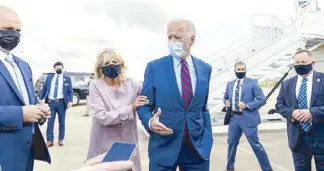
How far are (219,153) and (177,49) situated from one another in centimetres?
381

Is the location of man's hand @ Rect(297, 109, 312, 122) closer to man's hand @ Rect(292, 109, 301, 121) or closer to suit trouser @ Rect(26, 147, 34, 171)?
man's hand @ Rect(292, 109, 301, 121)

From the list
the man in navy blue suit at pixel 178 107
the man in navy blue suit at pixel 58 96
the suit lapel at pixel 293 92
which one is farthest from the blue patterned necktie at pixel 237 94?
the man in navy blue suit at pixel 58 96

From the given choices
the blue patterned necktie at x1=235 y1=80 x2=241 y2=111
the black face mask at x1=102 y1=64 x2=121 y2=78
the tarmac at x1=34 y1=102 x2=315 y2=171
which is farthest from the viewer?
the tarmac at x1=34 y1=102 x2=315 y2=171

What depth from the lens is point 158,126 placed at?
2.17 metres

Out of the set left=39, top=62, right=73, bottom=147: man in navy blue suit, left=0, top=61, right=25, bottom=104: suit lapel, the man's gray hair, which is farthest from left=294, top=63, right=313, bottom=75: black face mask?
left=39, top=62, right=73, bottom=147: man in navy blue suit

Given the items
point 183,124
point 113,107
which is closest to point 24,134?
point 113,107

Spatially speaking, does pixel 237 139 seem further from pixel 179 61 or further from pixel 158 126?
pixel 158 126

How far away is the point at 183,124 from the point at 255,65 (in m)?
6.73

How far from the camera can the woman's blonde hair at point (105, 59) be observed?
2.92 meters

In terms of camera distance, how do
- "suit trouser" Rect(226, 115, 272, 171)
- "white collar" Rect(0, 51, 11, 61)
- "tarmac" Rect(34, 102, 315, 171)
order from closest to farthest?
"white collar" Rect(0, 51, 11, 61), "suit trouser" Rect(226, 115, 272, 171), "tarmac" Rect(34, 102, 315, 171)

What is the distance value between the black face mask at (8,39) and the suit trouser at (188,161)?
1446mm

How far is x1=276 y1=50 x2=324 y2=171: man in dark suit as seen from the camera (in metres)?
3.06

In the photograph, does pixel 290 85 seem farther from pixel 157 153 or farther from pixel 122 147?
pixel 122 147

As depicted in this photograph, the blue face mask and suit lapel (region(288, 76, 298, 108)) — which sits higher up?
the blue face mask
